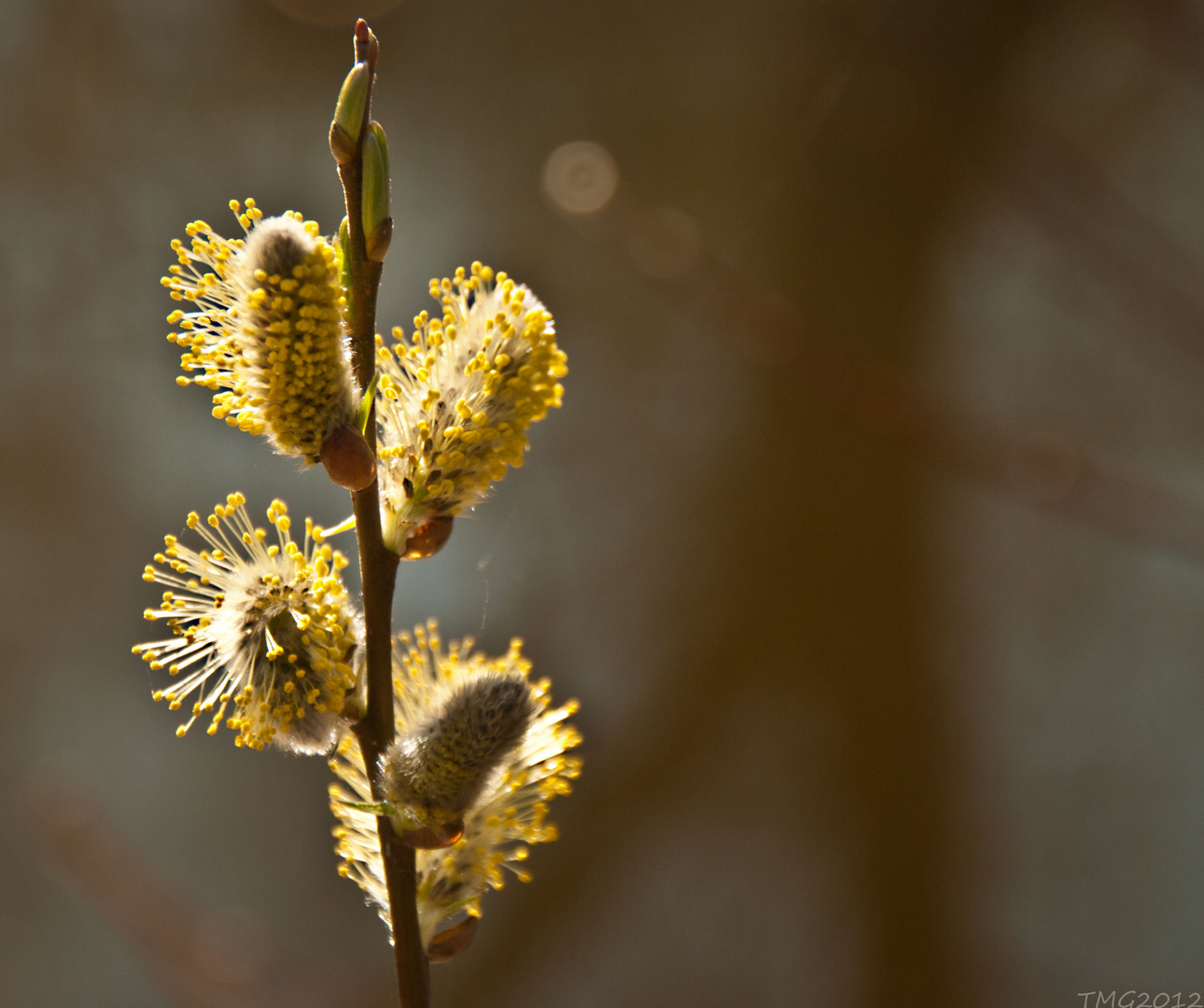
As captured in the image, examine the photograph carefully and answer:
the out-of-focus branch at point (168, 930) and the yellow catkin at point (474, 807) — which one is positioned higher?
the yellow catkin at point (474, 807)

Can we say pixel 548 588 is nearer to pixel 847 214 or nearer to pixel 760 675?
pixel 760 675

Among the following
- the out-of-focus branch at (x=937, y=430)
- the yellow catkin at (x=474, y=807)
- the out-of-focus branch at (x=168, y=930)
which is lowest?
the out-of-focus branch at (x=168, y=930)

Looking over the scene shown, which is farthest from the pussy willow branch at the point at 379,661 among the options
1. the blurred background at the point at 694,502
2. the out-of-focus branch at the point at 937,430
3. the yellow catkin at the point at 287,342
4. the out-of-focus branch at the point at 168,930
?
the out-of-focus branch at the point at 168,930

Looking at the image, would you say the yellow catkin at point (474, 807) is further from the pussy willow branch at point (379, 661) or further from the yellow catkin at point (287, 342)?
the yellow catkin at point (287, 342)

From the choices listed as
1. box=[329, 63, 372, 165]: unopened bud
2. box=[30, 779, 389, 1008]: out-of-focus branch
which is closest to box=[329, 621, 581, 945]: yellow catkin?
box=[329, 63, 372, 165]: unopened bud

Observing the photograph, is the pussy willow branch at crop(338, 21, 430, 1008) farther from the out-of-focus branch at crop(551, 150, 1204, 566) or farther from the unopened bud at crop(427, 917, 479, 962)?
the out-of-focus branch at crop(551, 150, 1204, 566)

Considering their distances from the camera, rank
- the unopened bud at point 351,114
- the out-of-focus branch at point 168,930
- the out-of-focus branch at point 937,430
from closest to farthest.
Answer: the unopened bud at point 351,114 < the out-of-focus branch at point 937,430 < the out-of-focus branch at point 168,930
